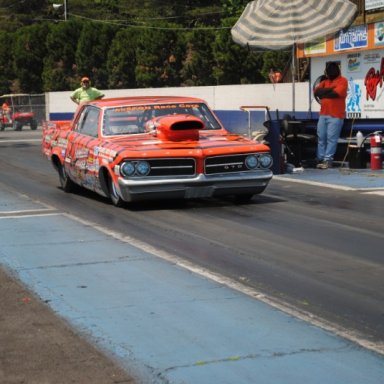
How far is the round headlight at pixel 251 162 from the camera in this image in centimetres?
1133

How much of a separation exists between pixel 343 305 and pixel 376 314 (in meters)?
0.31

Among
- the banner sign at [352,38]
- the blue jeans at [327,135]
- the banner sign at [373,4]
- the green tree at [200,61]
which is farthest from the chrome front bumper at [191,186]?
the green tree at [200,61]

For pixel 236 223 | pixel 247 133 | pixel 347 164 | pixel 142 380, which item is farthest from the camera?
pixel 247 133

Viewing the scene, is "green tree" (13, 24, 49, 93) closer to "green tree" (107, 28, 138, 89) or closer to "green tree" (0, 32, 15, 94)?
"green tree" (0, 32, 15, 94)

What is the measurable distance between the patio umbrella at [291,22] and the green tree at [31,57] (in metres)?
37.8

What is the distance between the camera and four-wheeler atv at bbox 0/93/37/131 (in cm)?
4031

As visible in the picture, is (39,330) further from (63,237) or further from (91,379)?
(63,237)

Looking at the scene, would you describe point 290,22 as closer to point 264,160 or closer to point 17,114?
point 264,160

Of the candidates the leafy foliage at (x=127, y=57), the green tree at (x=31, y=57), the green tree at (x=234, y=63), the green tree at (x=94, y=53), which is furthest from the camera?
the green tree at (x=31, y=57)

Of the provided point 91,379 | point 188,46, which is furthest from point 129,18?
point 91,379

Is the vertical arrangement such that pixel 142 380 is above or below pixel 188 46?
below

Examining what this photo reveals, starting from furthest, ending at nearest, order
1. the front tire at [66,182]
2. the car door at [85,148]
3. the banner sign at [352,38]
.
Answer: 1. the banner sign at [352,38]
2. the front tire at [66,182]
3. the car door at [85,148]

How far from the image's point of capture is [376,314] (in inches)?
243

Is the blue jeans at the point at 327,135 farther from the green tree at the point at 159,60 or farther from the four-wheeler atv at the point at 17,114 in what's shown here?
the green tree at the point at 159,60
